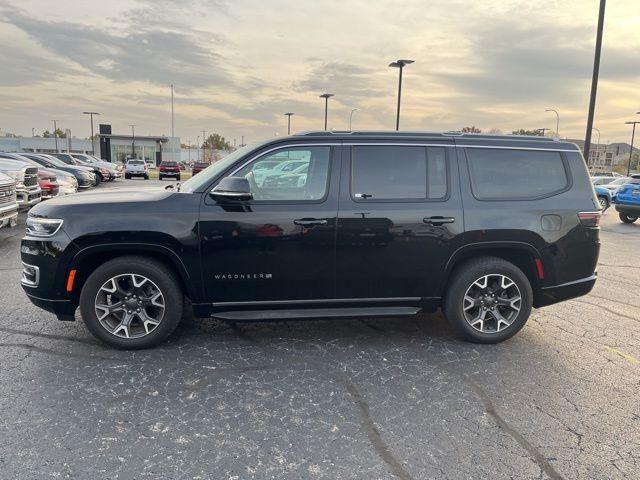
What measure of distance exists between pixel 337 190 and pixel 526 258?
200cm

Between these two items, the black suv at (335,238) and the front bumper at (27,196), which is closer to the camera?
the black suv at (335,238)

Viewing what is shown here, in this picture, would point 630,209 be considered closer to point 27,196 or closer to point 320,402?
point 320,402

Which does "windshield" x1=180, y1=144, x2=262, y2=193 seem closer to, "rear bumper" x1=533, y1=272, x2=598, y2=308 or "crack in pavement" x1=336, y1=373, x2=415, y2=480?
"crack in pavement" x1=336, y1=373, x2=415, y2=480

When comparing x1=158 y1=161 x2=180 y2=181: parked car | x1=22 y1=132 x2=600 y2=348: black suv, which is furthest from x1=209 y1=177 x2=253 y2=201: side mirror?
x1=158 y1=161 x2=180 y2=181: parked car

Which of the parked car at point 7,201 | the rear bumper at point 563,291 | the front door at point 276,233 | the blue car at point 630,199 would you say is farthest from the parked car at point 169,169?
the rear bumper at point 563,291

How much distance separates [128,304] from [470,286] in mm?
3118

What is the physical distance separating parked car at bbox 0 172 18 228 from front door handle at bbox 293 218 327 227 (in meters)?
7.03

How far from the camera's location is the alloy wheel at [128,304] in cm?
414

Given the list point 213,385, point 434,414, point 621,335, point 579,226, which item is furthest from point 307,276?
point 621,335

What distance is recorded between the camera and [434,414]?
331 centimetres

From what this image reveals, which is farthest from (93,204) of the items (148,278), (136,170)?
(136,170)

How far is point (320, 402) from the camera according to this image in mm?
3426

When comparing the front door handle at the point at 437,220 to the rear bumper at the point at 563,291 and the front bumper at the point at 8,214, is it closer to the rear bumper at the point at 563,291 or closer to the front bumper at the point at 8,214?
the rear bumper at the point at 563,291

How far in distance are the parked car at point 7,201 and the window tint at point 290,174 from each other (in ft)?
21.8
